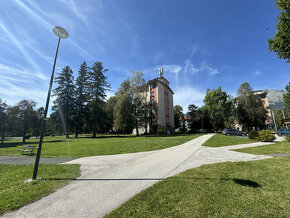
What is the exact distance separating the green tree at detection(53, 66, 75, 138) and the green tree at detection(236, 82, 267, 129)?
175 ft

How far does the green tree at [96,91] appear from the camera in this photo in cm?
3556

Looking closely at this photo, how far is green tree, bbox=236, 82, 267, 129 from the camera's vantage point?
36.2 metres

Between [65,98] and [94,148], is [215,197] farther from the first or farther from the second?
[65,98]

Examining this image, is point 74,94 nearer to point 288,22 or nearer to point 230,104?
point 288,22

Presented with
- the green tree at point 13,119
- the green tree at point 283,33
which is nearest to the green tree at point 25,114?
the green tree at point 13,119

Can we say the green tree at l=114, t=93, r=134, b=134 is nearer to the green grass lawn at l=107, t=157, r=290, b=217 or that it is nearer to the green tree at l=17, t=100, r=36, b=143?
the green tree at l=17, t=100, r=36, b=143

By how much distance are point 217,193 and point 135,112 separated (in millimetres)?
34672

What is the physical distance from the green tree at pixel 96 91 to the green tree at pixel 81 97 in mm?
1809

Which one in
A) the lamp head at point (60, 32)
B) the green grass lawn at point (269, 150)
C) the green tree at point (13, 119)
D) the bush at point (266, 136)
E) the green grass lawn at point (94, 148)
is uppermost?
the lamp head at point (60, 32)

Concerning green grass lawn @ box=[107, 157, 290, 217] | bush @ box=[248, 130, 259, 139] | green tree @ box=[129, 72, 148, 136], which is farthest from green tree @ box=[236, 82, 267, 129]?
green grass lawn @ box=[107, 157, 290, 217]

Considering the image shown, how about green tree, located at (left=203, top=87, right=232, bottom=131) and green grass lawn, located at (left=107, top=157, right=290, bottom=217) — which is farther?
green tree, located at (left=203, top=87, right=232, bottom=131)

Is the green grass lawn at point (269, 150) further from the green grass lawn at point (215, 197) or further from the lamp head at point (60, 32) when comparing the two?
the lamp head at point (60, 32)

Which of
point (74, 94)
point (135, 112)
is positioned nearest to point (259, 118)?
A: point (135, 112)

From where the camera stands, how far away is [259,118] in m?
36.2
